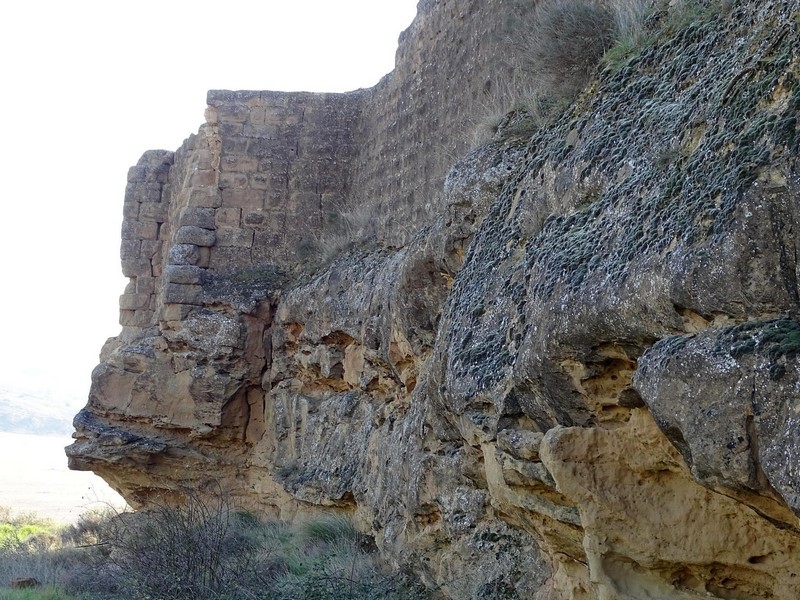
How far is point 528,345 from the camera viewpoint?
4.70m

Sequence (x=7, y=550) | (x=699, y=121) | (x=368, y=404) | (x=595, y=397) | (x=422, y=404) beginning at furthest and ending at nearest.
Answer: (x=7, y=550), (x=368, y=404), (x=422, y=404), (x=595, y=397), (x=699, y=121)

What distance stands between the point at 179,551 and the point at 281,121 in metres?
6.03

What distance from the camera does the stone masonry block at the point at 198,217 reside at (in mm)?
12055

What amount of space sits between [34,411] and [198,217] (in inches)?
3102

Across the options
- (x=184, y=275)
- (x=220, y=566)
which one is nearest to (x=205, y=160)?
(x=184, y=275)

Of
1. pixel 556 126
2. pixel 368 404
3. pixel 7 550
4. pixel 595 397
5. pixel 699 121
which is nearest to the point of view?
pixel 699 121

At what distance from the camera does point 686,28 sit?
4.79 meters

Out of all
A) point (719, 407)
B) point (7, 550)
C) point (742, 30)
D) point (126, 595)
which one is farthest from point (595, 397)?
point (7, 550)

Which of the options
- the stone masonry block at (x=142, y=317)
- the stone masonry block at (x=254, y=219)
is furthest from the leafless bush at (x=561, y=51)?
the stone masonry block at (x=142, y=317)

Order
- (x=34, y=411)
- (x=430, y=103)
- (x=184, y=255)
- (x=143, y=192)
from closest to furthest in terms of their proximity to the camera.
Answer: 1. (x=430, y=103)
2. (x=184, y=255)
3. (x=143, y=192)
4. (x=34, y=411)

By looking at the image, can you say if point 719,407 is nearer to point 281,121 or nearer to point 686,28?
point 686,28

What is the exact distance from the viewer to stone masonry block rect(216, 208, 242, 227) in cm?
1220

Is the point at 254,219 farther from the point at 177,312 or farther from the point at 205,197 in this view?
the point at 177,312

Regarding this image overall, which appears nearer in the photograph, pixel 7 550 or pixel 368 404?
pixel 368 404
